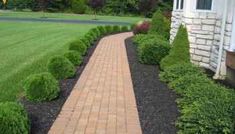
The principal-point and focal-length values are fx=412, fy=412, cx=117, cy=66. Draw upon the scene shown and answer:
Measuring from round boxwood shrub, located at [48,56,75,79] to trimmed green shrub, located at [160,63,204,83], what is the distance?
82.9 inches

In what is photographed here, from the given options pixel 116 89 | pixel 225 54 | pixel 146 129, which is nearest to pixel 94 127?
pixel 146 129

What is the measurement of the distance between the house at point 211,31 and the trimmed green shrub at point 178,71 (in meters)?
1.00

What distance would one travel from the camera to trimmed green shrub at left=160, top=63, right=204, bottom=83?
853 centimetres

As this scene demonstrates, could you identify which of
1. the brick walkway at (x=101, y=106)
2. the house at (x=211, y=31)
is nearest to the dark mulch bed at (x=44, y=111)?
the brick walkway at (x=101, y=106)

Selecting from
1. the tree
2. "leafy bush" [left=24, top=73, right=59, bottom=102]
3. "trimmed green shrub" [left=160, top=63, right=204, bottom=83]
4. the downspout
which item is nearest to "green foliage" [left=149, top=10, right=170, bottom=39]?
the downspout

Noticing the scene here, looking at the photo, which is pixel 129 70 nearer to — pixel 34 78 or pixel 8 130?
pixel 34 78

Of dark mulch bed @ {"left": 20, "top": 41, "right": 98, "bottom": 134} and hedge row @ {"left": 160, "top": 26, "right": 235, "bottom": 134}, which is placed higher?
hedge row @ {"left": 160, "top": 26, "right": 235, "bottom": 134}

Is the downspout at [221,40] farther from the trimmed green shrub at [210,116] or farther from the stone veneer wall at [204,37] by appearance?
the trimmed green shrub at [210,116]

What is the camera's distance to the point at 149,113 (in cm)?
668

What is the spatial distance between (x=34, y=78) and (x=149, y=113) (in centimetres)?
203

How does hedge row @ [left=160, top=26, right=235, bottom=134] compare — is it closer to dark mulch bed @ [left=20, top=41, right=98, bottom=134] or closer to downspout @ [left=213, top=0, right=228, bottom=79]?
downspout @ [left=213, top=0, right=228, bottom=79]

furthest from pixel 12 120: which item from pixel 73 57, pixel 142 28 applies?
pixel 142 28

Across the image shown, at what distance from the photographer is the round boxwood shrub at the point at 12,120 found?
193 inches

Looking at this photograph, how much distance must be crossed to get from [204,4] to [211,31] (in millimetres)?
799
